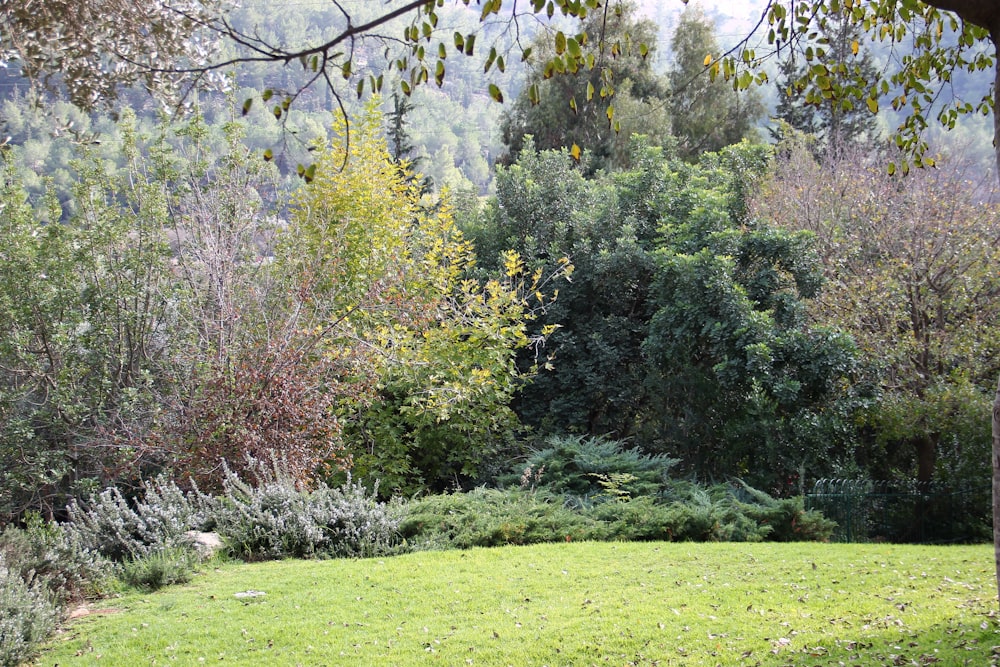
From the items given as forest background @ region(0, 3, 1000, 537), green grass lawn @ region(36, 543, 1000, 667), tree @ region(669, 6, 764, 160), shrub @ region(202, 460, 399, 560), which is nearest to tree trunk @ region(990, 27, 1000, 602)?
green grass lawn @ region(36, 543, 1000, 667)

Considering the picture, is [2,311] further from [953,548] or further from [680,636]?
[953,548]

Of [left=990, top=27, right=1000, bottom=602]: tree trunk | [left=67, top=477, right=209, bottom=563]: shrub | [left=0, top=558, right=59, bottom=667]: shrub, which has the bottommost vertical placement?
[left=0, top=558, right=59, bottom=667]: shrub

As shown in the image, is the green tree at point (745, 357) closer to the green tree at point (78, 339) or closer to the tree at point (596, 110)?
the green tree at point (78, 339)

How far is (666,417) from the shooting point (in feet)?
43.2

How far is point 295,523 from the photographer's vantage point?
816cm

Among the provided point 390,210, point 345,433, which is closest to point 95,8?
point 390,210

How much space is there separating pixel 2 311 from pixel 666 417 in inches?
379

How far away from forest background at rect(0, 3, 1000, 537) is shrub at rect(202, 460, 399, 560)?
2.81 feet

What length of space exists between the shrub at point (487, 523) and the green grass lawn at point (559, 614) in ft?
1.93

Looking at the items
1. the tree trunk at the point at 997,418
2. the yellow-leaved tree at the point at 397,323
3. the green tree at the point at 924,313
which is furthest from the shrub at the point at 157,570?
the green tree at the point at 924,313

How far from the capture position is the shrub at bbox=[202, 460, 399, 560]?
26.5 ft

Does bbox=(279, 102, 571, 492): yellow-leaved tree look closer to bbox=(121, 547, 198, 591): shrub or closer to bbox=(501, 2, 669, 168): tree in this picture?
bbox=(121, 547, 198, 591): shrub

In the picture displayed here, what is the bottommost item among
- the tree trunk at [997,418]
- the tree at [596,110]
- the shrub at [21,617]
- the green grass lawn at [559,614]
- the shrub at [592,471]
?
the green grass lawn at [559,614]

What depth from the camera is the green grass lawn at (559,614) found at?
4992mm
